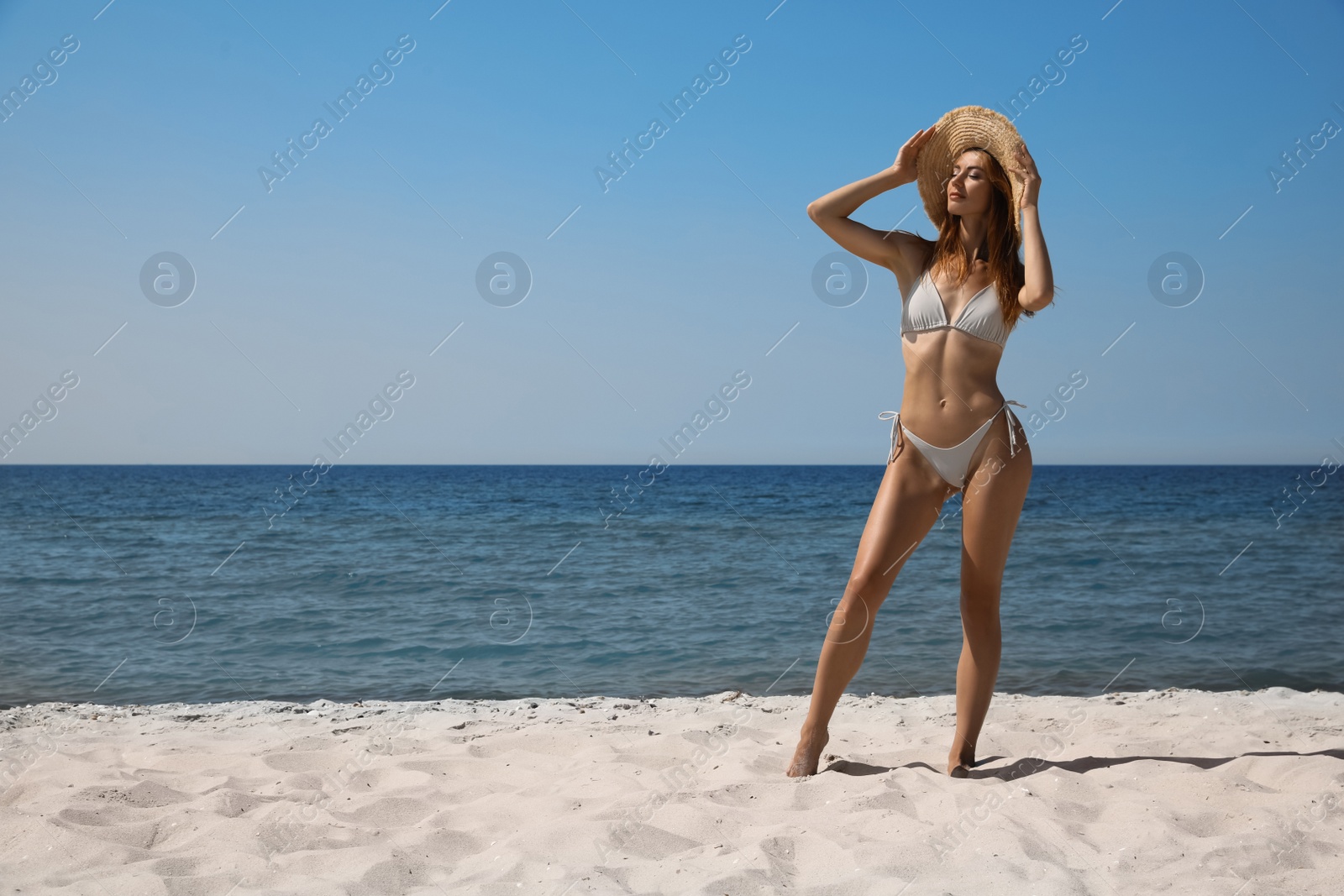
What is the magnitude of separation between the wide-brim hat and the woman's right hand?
1 centimetres

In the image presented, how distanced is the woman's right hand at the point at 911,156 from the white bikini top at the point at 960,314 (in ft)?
1.33

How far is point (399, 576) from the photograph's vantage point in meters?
11.2

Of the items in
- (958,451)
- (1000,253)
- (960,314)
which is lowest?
(958,451)

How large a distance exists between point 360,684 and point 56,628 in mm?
3884

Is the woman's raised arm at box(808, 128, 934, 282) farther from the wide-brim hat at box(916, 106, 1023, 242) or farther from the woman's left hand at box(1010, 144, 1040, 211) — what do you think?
the woman's left hand at box(1010, 144, 1040, 211)

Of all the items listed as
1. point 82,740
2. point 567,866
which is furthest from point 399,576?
point 567,866

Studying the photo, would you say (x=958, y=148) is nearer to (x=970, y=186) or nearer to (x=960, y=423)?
(x=970, y=186)

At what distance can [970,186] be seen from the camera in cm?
336

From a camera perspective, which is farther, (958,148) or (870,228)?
(870,228)

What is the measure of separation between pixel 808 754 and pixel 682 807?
2.17 feet

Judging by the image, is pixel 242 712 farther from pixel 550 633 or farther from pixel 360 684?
pixel 550 633

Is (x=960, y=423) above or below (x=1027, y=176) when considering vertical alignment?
below

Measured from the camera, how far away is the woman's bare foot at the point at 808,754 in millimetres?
3412

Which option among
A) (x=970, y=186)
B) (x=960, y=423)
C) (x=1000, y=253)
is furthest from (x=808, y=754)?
(x=970, y=186)
